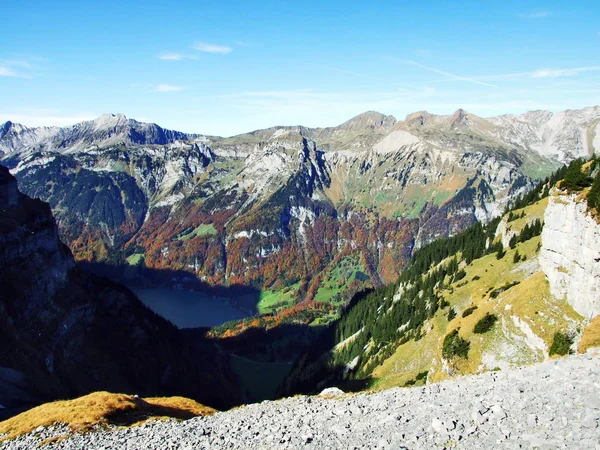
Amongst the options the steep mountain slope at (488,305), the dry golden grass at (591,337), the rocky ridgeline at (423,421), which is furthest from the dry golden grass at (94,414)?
the dry golden grass at (591,337)

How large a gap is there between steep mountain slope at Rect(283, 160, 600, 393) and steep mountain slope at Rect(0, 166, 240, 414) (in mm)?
46746

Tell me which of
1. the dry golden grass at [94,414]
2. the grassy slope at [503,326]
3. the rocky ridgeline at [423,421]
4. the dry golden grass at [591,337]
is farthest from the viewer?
the grassy slope at [503,326]

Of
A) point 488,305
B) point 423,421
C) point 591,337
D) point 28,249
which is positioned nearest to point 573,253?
point 591,337

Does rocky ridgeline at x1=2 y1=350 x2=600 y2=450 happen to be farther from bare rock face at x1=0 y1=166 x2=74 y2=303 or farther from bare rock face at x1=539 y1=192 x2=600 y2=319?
bare rock face at x1=0 y1=166 x2=74 y2=303

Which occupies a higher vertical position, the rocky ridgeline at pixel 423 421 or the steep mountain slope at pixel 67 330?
the rocky ridgeline at pixel 423 421

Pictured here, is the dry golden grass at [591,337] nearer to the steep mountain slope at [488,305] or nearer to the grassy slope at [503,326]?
the steep mountain slope at [488,305]

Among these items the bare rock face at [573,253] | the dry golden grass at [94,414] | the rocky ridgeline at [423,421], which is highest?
the bare rock face at [573,253]

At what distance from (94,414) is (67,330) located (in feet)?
366

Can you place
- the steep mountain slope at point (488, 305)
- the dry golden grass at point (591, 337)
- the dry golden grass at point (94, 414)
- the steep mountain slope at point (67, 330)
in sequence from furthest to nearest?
the steep mountain slope at point (67, 330)
the steep mountain slope at point (488, 305)
the dry golden grass at point (591, 337)
the dry golden grass at point (94, 414)

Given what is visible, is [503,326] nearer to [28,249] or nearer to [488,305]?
[488,305]

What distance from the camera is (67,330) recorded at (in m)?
131

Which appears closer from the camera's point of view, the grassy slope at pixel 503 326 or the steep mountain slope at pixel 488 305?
the steep mountain slope at pixel 488 305

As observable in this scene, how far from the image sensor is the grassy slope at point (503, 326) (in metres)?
48.7

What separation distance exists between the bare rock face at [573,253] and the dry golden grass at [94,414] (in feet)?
142
